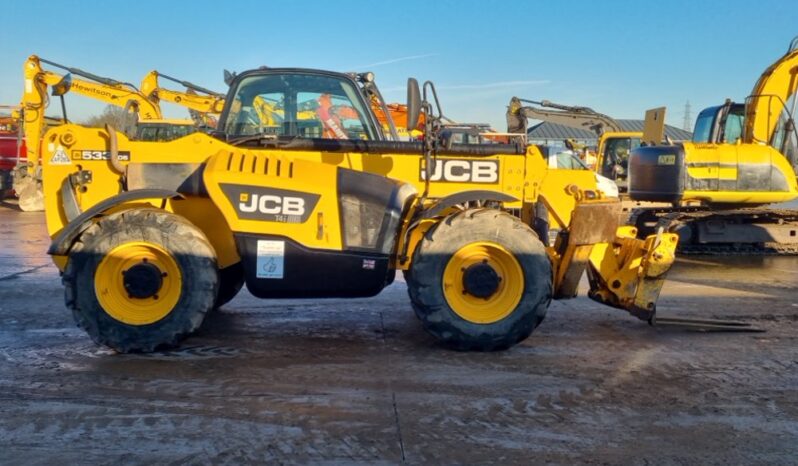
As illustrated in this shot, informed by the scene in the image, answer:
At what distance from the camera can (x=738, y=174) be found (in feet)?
37.2

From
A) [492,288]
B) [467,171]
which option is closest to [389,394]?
[492,288]

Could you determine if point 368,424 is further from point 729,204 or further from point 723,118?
point 723,118

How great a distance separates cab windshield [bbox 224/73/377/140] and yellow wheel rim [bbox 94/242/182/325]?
1.32 metres

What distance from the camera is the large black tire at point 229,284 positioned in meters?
6.53

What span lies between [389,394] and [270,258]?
140 centimetres

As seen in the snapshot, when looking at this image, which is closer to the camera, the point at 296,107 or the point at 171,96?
the point at 296,107

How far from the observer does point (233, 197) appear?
17.1 feet

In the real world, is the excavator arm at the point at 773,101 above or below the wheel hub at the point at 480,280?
above

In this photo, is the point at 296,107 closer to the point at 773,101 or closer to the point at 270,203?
the point at 270,203

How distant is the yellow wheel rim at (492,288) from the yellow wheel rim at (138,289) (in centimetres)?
203

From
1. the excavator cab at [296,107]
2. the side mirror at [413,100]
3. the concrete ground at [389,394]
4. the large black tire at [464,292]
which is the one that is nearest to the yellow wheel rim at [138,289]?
the concrete ground at [389,394]

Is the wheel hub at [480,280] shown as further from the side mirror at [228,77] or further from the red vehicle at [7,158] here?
the red vehicle at [7,158]

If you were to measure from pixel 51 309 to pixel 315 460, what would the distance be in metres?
4.48

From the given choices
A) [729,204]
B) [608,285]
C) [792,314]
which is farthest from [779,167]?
[608,285]
